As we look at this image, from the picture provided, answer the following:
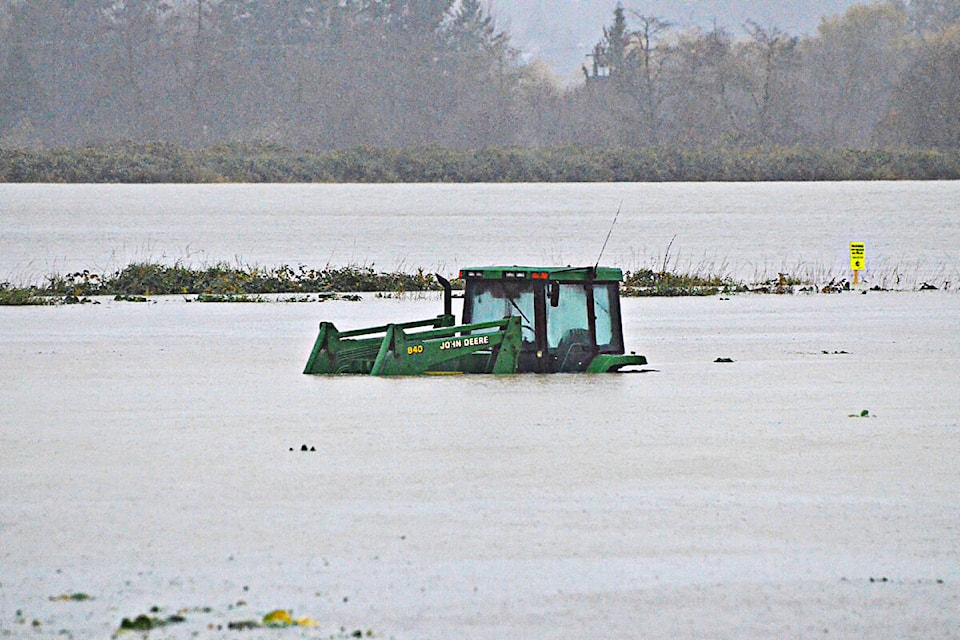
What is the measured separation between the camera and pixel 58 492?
843 cm

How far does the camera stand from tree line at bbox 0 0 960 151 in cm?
8088

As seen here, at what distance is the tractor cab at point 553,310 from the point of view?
13594 millimetres

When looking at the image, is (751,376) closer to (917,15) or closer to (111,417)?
(111,417)

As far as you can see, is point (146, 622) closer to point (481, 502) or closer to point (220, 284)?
point (481, 502)

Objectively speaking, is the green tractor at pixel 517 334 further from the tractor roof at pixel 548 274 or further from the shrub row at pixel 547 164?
the shrub row at pixel 547 164

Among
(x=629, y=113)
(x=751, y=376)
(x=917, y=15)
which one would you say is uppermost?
(x=917, y=15)

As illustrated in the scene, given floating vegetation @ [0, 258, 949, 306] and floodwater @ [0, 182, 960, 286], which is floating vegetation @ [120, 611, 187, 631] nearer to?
floating vegetation @ [0, 258, 949, 306]

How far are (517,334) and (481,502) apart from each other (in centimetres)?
531

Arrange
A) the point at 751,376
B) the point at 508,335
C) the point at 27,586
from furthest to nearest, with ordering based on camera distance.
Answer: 1. the point at 751,376
2. the point at 508,335
3. the point at 27,586

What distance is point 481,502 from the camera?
26.7 ft

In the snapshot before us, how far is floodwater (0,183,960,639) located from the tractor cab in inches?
14.6

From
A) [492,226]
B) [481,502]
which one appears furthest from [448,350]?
[492,226]

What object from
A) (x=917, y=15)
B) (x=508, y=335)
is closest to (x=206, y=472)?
(x=508, y=335)

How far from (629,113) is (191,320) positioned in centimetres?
6414
